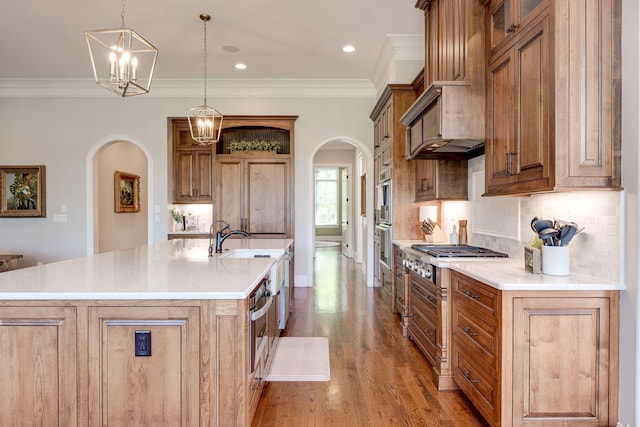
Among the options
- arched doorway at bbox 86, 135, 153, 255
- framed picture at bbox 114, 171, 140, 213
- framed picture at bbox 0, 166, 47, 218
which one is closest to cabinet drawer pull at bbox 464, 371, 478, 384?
arched doorway at bbox 86, 135, 153, 255

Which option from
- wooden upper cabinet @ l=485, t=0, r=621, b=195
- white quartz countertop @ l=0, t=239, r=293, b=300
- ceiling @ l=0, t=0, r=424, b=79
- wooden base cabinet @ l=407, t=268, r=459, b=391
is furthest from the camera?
ceiling @ l=0, t=0, r=424, b=79

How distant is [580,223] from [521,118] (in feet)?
2.25

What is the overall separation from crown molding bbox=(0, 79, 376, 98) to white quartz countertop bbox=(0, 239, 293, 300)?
4.06 m

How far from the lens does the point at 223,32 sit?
4.46 m

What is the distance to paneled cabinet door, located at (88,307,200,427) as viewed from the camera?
1.70m

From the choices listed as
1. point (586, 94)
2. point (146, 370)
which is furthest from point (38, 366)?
point (586, 94)

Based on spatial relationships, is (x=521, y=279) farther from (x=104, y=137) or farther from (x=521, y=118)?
(x=104, y=137)

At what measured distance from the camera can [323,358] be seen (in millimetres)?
3207

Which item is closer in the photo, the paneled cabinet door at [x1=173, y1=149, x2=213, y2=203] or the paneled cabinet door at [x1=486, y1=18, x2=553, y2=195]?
the paneled cabinet door at [x1=486, y1=18, x2=553, y2=195]

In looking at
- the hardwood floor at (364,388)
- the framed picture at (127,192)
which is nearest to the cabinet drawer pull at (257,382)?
the hardwood floor at (364,388)

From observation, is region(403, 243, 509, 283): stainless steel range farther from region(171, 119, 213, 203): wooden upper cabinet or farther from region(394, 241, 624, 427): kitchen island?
region(171, 119, 213, 203): wooden upper cabinet

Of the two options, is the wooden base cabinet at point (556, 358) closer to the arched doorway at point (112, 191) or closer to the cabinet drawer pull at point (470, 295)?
the cabinet drawer pull at point (470, 295)

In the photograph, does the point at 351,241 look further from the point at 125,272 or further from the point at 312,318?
the point at 125,272

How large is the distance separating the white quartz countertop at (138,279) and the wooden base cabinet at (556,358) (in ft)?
4.35
